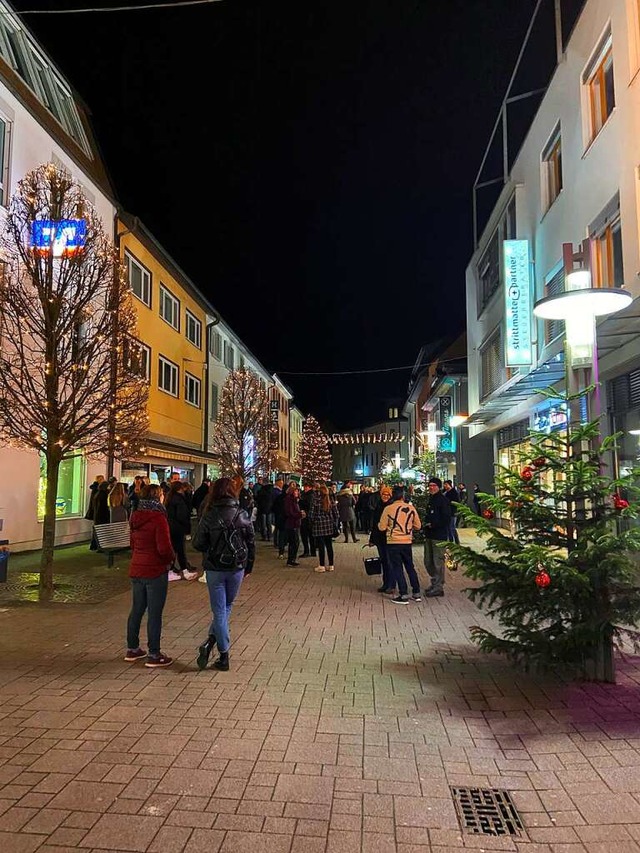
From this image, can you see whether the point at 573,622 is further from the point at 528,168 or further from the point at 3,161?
the point at 528,168

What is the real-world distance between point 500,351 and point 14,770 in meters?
21.0

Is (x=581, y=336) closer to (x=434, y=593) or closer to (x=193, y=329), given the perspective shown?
(x=434, y=593)

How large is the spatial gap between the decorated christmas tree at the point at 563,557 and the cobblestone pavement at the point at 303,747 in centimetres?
44

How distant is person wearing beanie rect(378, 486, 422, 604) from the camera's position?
372 inches

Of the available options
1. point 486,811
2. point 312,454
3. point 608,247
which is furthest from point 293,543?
point 312,454

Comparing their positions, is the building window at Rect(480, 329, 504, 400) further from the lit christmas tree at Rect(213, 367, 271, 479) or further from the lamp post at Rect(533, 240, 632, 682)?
the lamp post at Rect(533, 240, 632, 682)

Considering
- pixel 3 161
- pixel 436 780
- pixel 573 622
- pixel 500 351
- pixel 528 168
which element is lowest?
pixel 436 780

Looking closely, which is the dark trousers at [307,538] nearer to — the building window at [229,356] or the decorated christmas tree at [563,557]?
the decorated christmas tree at [563,557]

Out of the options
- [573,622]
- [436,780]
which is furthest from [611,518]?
[436,780]

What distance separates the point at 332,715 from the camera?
16.2 feet

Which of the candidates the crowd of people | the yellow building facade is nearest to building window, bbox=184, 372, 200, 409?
the yellow building facade

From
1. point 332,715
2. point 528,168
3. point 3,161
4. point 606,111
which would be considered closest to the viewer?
point 332,715

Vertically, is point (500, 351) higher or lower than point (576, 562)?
higher

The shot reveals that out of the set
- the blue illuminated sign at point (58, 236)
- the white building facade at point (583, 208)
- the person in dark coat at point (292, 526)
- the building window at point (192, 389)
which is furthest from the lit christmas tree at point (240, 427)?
the blue illuminated sign at point (58, 236)
